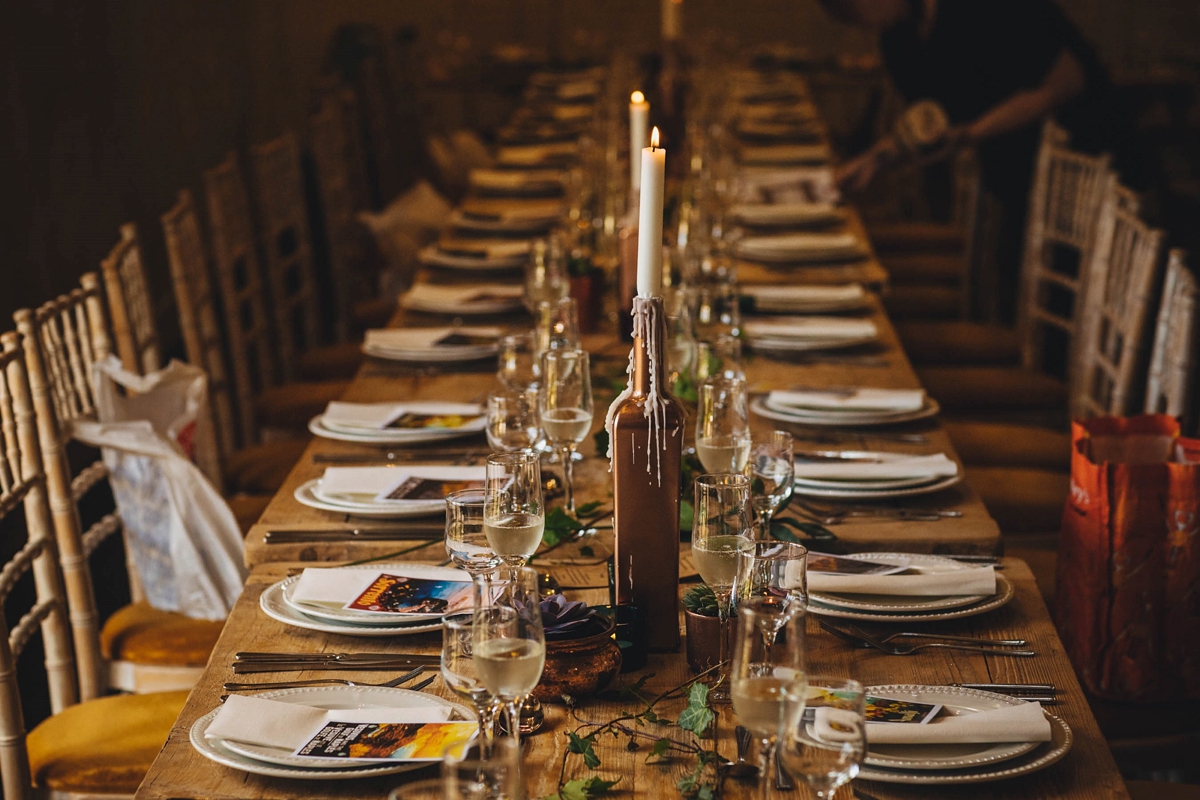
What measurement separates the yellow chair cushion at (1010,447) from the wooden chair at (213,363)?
150cm

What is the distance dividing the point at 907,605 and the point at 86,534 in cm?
137

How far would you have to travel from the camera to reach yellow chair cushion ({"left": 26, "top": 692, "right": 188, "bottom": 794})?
1.80 m

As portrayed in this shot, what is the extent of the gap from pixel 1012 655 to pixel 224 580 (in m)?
1.32

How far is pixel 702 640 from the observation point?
132 cm

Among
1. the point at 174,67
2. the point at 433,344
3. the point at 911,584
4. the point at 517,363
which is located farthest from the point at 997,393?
the point at 174,67

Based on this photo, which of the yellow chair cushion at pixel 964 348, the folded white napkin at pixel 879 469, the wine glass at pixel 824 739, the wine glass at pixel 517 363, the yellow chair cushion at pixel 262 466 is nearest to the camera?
the wine glass at pixel 824 739

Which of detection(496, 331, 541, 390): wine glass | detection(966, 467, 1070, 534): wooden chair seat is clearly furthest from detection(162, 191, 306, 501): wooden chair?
detection(966, 467, 1070, 534): wooden chair seat

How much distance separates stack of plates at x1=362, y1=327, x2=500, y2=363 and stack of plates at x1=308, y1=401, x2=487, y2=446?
0.32 m

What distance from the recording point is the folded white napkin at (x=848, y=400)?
220 centimetres

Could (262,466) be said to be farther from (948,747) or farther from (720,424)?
(948,747)

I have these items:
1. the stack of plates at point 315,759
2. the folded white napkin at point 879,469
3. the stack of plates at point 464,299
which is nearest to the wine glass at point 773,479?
the folded white napkin at point 879,469

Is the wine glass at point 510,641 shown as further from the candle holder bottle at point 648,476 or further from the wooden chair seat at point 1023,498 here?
the wooden chair seat at point 1023,498

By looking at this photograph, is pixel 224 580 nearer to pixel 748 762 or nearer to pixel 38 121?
pixel 748 762

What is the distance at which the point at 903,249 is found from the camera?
5.24m
